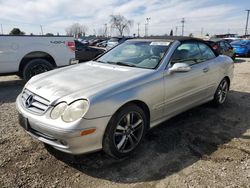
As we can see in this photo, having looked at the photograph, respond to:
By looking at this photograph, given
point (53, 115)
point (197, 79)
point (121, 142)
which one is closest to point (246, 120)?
point (197, 79)

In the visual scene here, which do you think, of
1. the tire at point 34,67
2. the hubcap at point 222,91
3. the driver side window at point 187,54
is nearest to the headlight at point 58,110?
the driver side window at point 187,54

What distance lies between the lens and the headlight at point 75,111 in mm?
2590

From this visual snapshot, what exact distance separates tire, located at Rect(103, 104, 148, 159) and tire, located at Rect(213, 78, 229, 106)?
2.39 meters

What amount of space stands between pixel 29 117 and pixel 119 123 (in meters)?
1.09

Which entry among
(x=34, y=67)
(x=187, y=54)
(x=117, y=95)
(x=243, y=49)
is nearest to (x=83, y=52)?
(x=34, y=67)

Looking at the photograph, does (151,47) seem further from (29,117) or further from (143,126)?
(29,117)

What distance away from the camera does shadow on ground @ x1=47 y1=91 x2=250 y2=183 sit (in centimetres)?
288

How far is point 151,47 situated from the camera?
3.98 metres

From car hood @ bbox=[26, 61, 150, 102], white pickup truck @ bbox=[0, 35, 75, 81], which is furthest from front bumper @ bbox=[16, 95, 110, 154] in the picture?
white pickup truck @ bbox=[0, 35, 75, 81]

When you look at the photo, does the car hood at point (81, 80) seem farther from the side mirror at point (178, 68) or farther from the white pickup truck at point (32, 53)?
the white pickup truck at point (32, 53)

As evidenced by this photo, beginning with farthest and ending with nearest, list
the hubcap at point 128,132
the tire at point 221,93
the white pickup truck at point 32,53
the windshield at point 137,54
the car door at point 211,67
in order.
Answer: the white pickup truck at point 32,53 → the tire at point 221,93 → the car door at point 211,67 → the windshield at point 137,54 → the hubcap at point 128,132

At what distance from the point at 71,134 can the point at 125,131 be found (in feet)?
2.58

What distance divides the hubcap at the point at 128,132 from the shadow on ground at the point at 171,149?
0.17m

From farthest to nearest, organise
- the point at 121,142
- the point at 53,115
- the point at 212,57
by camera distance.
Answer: the point at 212,57, the point at 121,142, the point at 53,115
